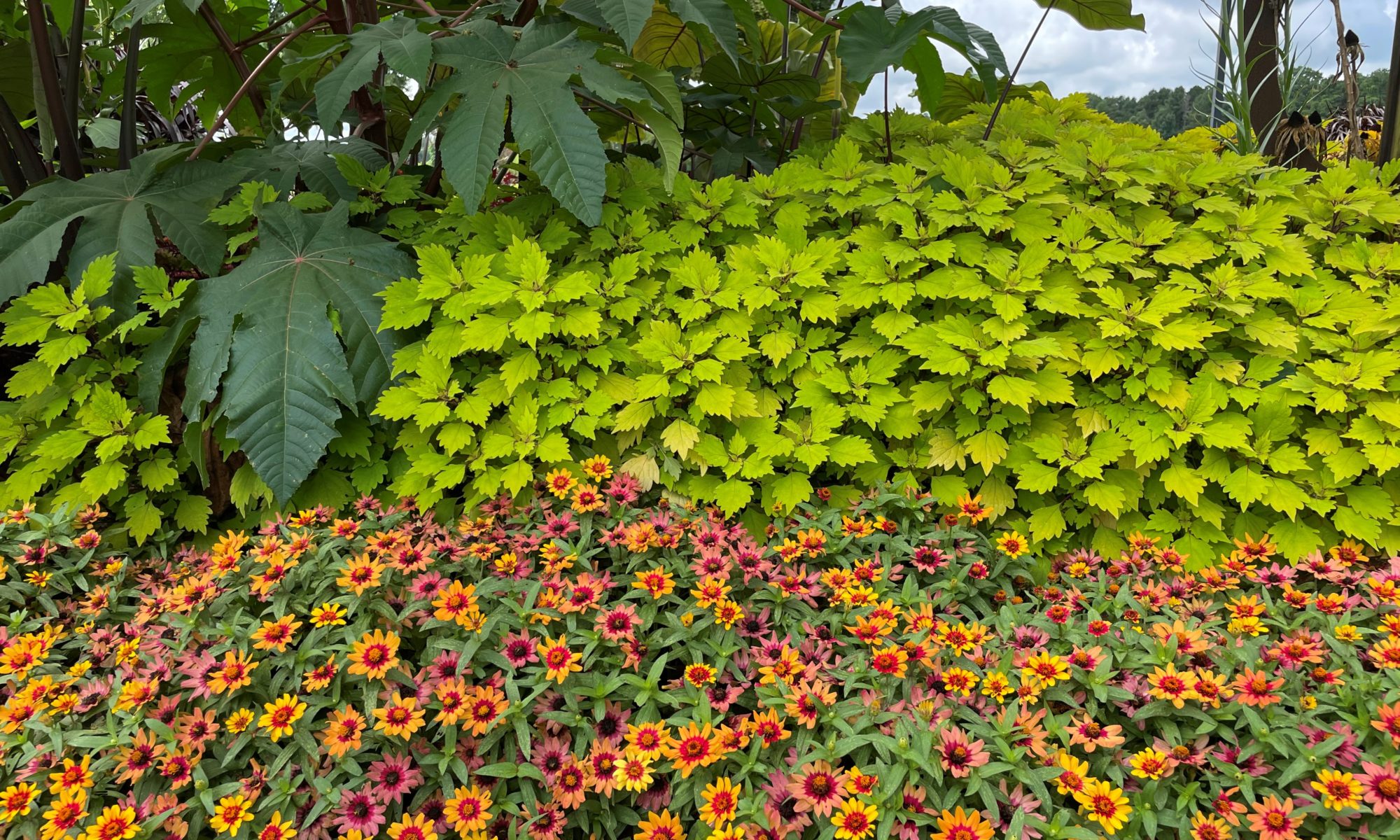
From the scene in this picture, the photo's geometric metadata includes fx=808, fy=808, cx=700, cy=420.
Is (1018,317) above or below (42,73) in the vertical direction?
below

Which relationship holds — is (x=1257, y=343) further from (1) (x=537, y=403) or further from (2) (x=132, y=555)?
(2) (x=132, y=555)

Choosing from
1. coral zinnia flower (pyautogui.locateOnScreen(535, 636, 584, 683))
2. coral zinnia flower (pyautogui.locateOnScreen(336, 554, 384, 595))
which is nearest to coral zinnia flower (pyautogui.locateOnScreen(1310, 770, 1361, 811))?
coral zinnia flower (pyautogui.locateOnScreen(535, 636, 584, 683))

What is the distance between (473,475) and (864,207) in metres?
1.13

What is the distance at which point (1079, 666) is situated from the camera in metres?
1.26

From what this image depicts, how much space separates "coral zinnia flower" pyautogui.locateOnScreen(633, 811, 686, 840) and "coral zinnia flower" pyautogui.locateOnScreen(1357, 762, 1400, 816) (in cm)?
87

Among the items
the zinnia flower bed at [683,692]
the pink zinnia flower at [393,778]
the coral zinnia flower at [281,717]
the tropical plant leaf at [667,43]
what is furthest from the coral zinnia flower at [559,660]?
the tropical plant leaf at [667,43]

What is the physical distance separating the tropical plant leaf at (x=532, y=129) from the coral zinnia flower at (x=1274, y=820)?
1426 mm

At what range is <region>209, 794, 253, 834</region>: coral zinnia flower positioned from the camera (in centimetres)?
107

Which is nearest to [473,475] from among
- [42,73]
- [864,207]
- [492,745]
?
[492,745]

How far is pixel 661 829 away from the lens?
1057 mm

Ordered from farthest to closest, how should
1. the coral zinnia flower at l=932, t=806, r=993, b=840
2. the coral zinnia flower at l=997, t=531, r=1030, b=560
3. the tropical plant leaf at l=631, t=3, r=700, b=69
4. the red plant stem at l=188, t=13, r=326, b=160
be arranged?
1. the tropical plant leaf at l=631, t=3, r=700, b=69
2. the red plant stem at l=188, t=13, r=326, b=160
3. the coral zinnia flower at l=997, t=531, r=1030, b=560
4. the coral zinnia flower at l=932, t=806, r=993, b=840

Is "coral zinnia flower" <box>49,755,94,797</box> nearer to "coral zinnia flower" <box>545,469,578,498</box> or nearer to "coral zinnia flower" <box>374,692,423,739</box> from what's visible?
"coral zinnia flower" <box>374,692,423,739</box>

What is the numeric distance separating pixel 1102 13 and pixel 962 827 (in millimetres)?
2368

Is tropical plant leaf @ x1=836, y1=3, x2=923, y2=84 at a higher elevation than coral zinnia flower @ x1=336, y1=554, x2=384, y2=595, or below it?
higher
